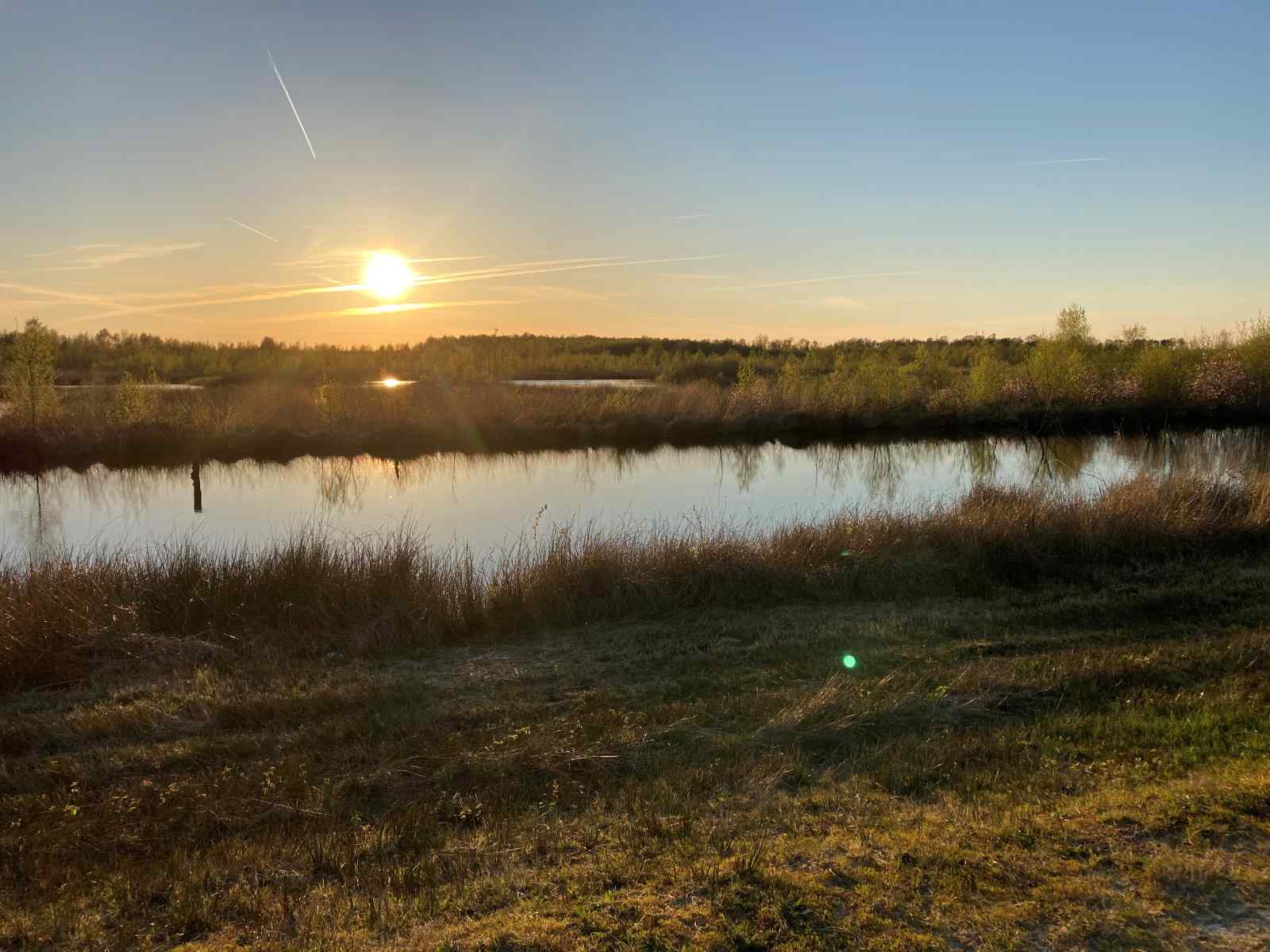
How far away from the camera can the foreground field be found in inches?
150

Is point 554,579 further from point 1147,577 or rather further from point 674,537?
point 1147,577

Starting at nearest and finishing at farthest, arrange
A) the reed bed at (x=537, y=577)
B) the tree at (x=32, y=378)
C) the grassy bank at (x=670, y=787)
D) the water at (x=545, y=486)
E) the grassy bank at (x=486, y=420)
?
the grassy bank at (x=670, y=787)
the reed bed at (x=537, y=577)
the water at (x=545, y=486)
the tree at (x=32, y=378)
the grassy bank at (x=486, y=420)

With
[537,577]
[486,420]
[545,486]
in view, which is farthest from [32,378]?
[537,577]

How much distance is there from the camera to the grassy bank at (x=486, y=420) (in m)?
24.6

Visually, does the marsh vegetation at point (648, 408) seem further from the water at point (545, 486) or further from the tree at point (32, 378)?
the water at point (545, 486)

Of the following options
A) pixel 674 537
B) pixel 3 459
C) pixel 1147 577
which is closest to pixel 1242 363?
pixel 1147 577

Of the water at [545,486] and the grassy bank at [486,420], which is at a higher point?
the grassy bank at [486,420]

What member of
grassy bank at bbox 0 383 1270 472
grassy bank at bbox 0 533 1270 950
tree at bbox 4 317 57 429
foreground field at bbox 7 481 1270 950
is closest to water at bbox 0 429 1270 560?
grassy bank at bbox 0 383 1270 472

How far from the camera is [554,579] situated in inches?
399

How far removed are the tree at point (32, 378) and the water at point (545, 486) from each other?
2777mm

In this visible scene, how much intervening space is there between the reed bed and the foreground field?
0.05 metres

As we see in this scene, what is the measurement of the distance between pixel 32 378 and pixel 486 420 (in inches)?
472

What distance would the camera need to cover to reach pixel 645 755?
5770 millimetres

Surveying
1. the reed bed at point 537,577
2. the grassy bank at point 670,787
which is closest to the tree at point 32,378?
the reed bed at point 537,577
